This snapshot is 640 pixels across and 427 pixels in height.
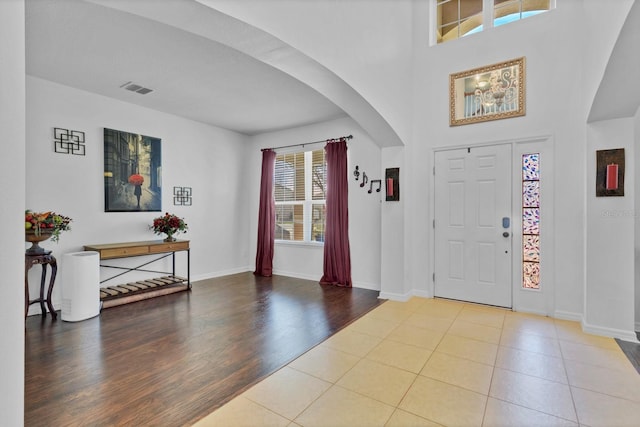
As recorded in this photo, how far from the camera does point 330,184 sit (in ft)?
17.9

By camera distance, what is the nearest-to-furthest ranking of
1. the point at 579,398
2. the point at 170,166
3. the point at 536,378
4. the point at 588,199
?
the point at 579,398, the point at 536,378, the point at 588,199, the point at 170,166

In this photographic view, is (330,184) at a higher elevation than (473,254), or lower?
higher

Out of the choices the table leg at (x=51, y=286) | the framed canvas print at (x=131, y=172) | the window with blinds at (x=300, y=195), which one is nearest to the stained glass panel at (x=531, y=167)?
the window with blinds at (x=300, y=195)

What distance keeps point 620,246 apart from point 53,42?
5892 mm

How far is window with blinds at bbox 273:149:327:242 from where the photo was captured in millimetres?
5848

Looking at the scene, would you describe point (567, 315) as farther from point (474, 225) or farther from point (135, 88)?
point (135, 88)

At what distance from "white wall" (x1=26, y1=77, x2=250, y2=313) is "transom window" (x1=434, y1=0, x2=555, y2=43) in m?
4.12

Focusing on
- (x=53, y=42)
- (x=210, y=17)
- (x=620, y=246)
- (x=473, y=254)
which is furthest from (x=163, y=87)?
(x=620, y=246)

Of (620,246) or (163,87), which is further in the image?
(163,87)

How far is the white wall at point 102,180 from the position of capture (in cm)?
393

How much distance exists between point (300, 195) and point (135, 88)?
121 inches

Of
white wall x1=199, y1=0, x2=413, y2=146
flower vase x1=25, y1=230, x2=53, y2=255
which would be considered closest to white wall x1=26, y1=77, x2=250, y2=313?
flower vase x1=25, y1=230, x2=53, y2=255

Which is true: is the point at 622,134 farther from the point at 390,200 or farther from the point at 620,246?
the point at 390,200

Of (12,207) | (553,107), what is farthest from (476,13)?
(12,207)
